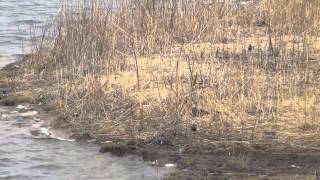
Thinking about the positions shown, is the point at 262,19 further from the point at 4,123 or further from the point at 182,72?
the point at 4,123

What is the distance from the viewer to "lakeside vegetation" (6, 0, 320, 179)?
7.40 metres

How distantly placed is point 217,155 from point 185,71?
262cm

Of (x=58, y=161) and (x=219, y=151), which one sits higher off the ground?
(x=219, y=151)

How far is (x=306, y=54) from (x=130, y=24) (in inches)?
109

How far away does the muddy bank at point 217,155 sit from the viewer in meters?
6.16

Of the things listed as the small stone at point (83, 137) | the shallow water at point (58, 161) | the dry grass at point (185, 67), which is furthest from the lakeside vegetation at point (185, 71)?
the shallow water at point (58, 161)

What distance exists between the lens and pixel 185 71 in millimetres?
9141

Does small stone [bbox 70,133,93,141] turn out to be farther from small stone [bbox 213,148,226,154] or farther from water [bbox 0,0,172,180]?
small stone [bbox 213,148,226,154]

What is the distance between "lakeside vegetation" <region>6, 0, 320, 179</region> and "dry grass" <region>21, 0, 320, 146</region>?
2 centimetres

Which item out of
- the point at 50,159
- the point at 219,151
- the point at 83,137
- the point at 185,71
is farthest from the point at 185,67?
the point at 50,159

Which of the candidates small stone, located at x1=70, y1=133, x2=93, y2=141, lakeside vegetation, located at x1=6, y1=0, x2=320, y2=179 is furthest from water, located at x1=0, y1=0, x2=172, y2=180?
lakeside vegetation, located at x1=6, y1=0, x2=320, y2=179

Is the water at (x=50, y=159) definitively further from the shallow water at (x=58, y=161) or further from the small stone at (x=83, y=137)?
the small stone at (x=83, y=137)

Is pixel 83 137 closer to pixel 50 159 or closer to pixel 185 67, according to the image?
pixel 50 159

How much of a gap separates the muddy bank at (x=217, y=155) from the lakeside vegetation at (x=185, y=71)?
45mm
